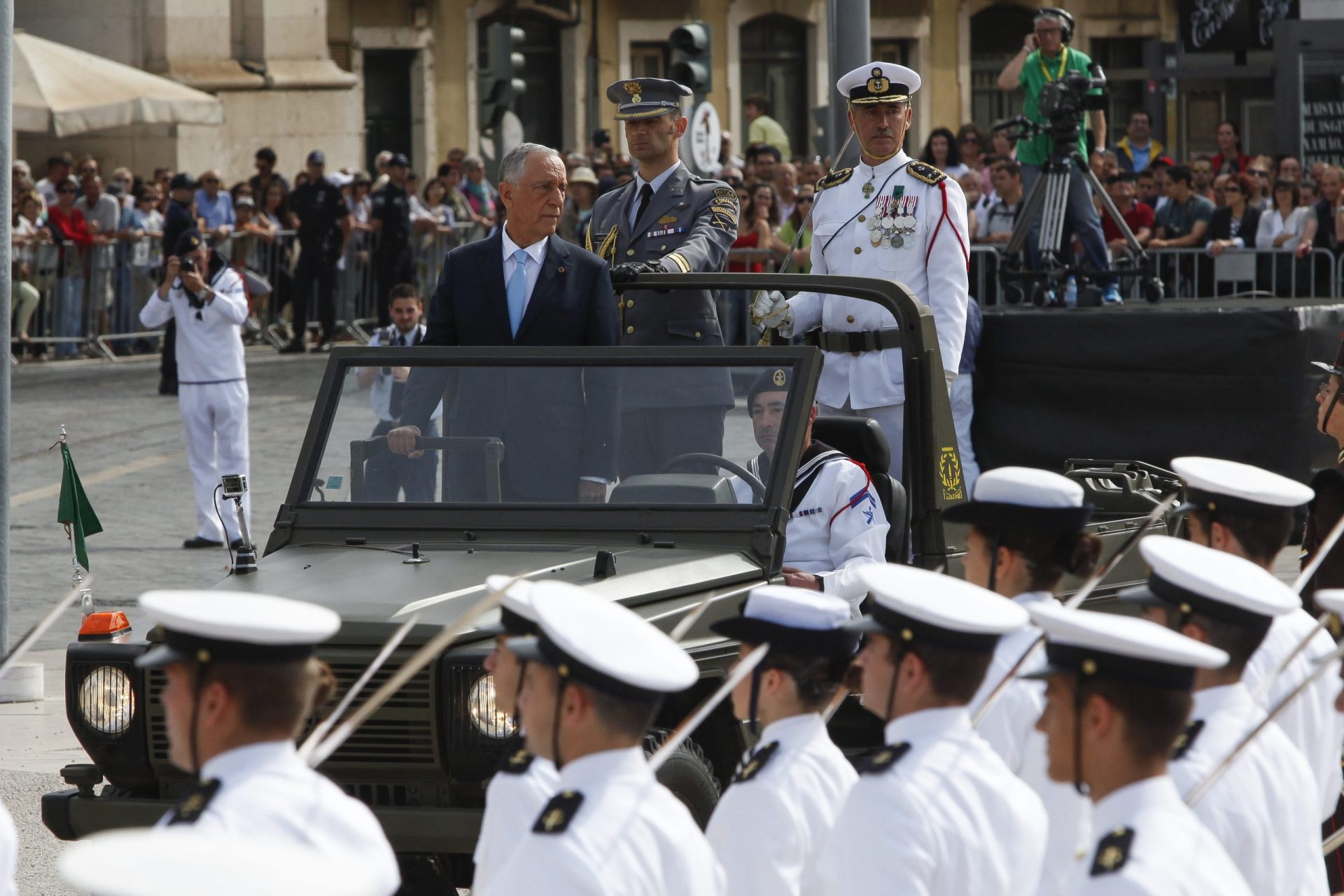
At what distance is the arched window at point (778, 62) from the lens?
120 feet

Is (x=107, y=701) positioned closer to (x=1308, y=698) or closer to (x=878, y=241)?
(x=1308, y=698)

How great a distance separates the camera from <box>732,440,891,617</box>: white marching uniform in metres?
6.07

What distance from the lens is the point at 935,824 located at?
11.4 ft

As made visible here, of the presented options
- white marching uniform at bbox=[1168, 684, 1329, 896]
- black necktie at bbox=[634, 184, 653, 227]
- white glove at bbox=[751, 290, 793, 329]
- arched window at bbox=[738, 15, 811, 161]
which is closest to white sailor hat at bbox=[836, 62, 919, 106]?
black necktie at bbox=[634, 184, 653, 227]

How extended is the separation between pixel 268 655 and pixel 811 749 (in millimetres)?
1102

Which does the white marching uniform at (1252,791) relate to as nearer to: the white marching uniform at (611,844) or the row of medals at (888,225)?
the white marching uniform at (611,844)

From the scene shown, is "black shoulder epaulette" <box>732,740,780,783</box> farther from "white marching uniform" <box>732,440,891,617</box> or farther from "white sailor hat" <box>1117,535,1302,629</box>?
"white marching uniform" <box>732,440,891,617</box>

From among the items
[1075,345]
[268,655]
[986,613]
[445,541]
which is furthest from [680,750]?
[1075,345]

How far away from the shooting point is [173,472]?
15383mm

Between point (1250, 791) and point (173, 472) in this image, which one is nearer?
point (1250, 791)

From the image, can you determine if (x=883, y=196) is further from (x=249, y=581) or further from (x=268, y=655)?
(x=268, y=655)

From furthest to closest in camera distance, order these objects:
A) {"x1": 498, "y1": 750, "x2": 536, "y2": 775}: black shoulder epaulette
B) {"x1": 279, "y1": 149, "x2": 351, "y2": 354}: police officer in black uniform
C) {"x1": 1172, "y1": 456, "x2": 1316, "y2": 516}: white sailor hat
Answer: {"x1": 279, "y1": 149, "x2": 351, "y2": 354}: police officer in black uniform → {"x1": 1172, "y1": 456, "x2": 1316, "y2": 516}: white sailor hat → {"x1": 498, "y1": 750, "x2": 536, "y2": 775}: black shoulder epaulette

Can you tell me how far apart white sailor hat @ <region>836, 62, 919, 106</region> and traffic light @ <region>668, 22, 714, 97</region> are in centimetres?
1096

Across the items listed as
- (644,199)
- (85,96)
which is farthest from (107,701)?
(85,96)
